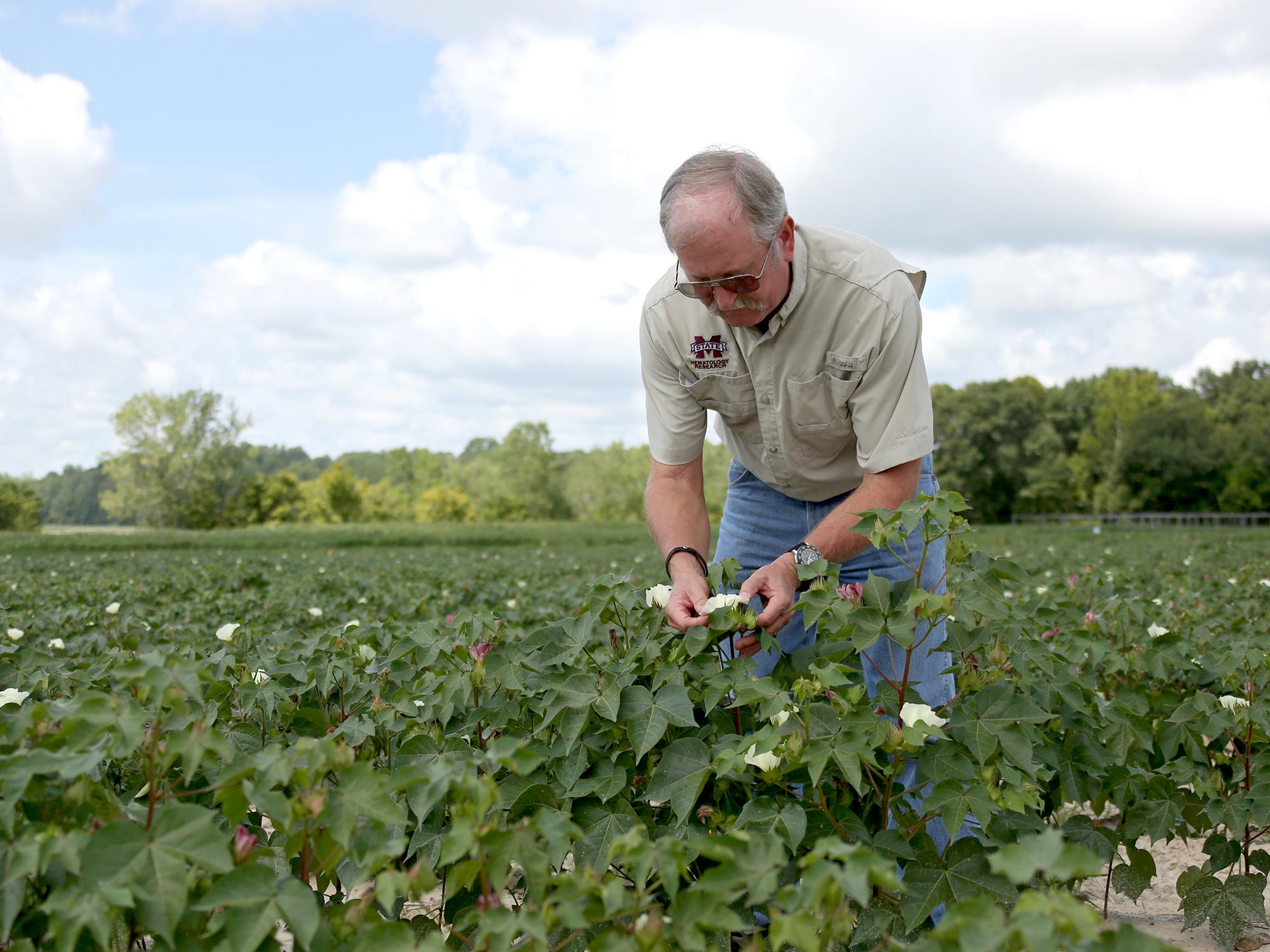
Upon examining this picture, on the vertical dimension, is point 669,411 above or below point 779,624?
above

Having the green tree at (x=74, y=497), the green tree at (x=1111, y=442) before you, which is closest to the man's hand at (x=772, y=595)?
the green tree at (x=1111, y=442)

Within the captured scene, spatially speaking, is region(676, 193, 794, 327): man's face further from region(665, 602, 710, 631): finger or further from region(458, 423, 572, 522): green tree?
region(458, 423, 572, 522): green tree

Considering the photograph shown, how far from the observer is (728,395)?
3.09 meters

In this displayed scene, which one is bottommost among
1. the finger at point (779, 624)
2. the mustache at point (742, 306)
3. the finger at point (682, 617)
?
the finger at point (779, 624)

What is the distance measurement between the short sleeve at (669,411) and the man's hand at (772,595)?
2.93ft

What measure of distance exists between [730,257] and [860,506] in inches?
29.3

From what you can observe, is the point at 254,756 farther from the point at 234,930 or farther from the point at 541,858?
the point at 541,858

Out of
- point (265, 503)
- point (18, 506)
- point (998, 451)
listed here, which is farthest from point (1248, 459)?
point (18, 506)

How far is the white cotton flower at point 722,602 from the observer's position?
2.05 m

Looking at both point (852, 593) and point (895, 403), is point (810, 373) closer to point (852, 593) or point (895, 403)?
point (895, 403)

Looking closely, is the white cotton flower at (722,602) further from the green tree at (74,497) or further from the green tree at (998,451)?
the green tree at (74,497)

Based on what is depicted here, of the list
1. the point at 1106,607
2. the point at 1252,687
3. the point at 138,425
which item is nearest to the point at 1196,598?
the point at 1106,607

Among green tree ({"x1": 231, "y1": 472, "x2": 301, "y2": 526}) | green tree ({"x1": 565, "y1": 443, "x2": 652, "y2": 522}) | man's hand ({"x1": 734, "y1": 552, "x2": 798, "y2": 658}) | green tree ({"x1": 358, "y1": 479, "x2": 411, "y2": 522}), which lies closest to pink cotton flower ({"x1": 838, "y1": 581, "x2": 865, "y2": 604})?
man's hand ({"x1": 734, "y1": 552, "x2": 798, "y2": 658})

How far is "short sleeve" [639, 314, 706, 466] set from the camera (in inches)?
125
